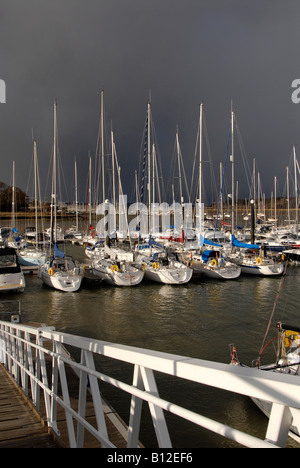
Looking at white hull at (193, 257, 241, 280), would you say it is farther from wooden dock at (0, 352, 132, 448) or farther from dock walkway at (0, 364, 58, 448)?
dock walkway at (0, 364, 58, 448)

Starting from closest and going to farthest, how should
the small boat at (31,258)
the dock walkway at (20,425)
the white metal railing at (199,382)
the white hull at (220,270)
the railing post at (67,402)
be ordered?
the white metal railing at (199,382), the railing post at (67,402), the dock walkway at (20,425), the white hull at (220,270), the small boat at (31,258)

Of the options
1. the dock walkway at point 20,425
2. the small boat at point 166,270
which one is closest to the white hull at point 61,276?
the small boat at point 166,270

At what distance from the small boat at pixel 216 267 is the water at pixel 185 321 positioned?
746 mm

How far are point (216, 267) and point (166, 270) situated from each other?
16.6ft

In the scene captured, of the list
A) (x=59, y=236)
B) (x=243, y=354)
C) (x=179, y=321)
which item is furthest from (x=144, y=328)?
(x=59, y=236)

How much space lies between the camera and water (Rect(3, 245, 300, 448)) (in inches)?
386

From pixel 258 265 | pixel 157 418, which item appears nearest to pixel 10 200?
pixel 258 265

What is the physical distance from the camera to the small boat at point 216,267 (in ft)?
97.9

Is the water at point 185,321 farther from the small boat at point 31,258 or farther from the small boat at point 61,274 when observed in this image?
the small boat at point 31,258

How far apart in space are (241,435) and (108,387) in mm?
10536

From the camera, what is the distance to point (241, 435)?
1.68 meters

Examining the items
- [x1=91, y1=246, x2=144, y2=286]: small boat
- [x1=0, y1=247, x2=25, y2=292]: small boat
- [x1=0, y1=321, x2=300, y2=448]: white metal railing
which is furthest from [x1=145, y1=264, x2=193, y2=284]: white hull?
[x1=0, y1=321, x2=300, y2=448]: white metal railing
